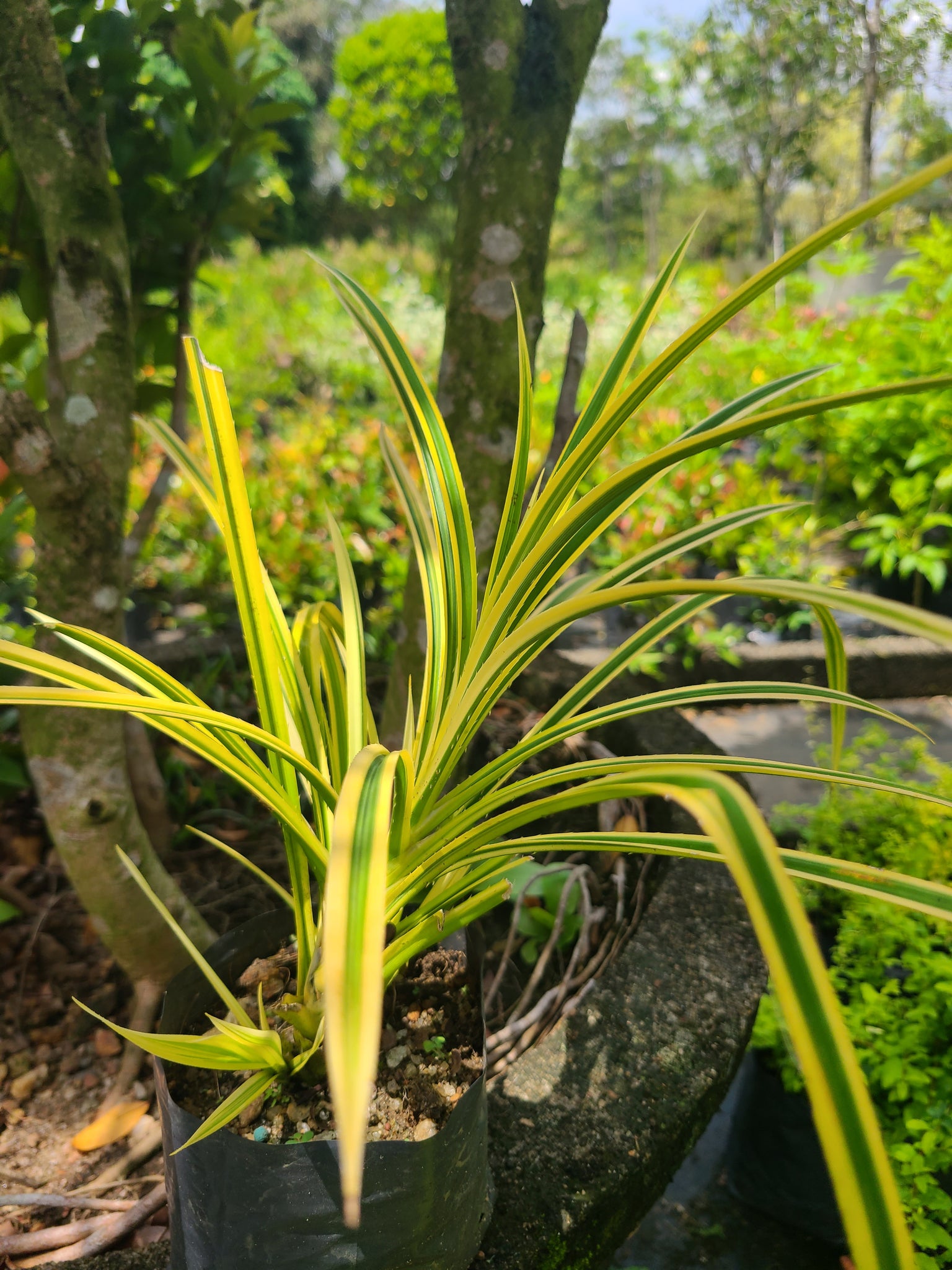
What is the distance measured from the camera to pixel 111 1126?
0.94 m

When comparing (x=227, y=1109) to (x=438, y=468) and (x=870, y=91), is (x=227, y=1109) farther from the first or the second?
(x=870, y=91)

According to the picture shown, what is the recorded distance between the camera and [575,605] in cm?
46

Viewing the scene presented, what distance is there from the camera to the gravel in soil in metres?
0.62

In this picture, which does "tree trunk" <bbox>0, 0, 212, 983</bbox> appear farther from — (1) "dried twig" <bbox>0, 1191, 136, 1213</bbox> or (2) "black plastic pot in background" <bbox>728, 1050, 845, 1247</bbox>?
(2) "black plastic pot in background" <bbox>728, 1050, 845, 1247</bbox>

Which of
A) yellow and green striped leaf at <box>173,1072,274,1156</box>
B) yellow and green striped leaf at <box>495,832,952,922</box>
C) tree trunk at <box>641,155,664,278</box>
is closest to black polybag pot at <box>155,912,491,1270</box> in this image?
yellow and green striped leaf at <box>173,1072,274,1156</box>

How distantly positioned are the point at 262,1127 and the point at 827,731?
1.93m

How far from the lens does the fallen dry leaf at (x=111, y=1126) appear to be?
920 millimetres

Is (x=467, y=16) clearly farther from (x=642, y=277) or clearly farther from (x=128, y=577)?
(x=642, y=277)

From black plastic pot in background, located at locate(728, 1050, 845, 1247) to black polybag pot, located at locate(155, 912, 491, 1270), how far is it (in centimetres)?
62

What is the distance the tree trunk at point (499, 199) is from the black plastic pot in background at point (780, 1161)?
0.86 m

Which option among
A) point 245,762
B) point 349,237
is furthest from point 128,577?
point 349,237

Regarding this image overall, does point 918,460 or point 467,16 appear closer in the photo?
point 467,16

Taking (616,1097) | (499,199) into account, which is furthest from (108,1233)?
(499,199)

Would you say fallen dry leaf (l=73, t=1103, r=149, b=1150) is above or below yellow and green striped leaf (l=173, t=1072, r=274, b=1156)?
below
